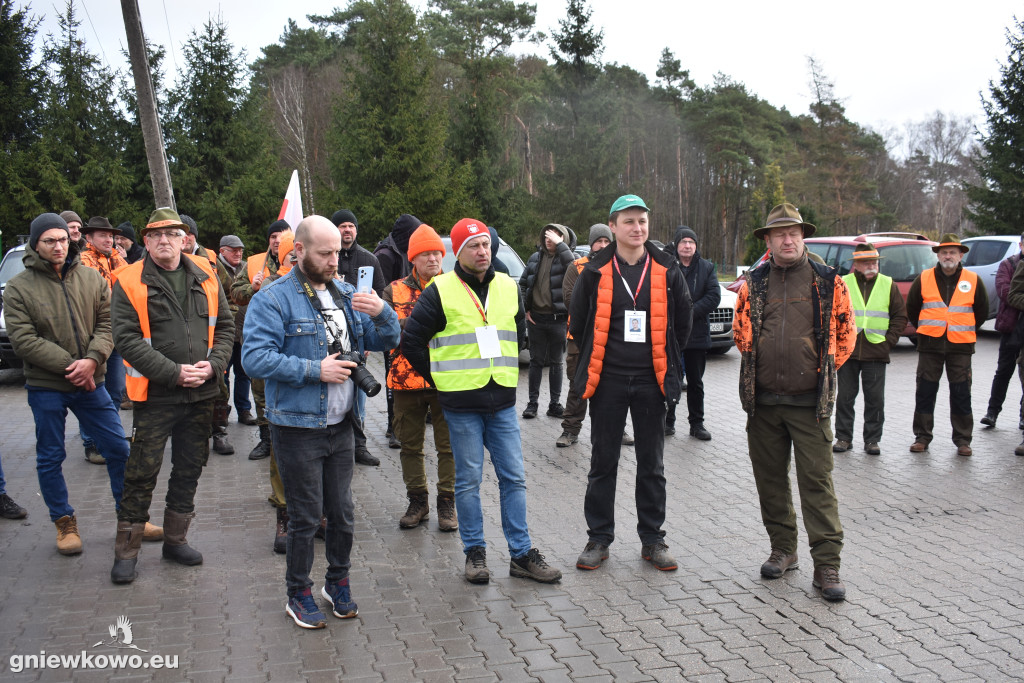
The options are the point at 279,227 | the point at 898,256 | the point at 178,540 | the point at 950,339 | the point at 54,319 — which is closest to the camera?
the point at 178,540

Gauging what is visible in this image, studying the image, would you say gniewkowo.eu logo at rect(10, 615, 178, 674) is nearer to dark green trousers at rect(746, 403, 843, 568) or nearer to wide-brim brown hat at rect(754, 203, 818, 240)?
dark green trousers at rect(746, 403, 843, 568)

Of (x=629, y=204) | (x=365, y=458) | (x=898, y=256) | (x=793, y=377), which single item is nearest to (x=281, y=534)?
(x=365, y=458)

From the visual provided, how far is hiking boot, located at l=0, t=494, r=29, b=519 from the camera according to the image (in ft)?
20.5

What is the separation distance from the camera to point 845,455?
7.91 metres

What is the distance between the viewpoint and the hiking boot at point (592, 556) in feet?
16.8

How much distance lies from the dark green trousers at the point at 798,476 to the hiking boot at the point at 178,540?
3632mm

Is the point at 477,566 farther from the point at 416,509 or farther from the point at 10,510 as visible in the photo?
the point at 10,510

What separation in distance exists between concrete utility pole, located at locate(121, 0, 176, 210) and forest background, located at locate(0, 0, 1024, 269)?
378 inches

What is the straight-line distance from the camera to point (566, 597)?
4.74 meters

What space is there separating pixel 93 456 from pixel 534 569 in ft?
16.7

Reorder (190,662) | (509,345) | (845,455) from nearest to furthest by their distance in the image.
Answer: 1. (190,662)
2. (509,345)
3. (845,455)

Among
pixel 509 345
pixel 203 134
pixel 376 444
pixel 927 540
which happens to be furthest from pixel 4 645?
pixel 203 134

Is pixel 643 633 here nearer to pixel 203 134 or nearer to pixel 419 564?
pixel 419 564

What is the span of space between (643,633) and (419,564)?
5.31 ft
